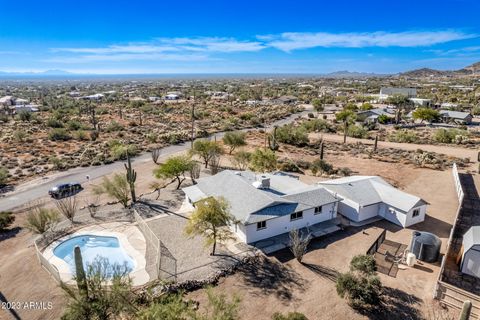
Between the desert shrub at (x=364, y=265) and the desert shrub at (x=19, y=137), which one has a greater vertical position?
the desert shrub at (x=364, y=265)

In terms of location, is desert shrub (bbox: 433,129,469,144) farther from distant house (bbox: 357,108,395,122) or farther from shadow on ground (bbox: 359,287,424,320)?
shadow on ground (bbox: 359,287,424,320)

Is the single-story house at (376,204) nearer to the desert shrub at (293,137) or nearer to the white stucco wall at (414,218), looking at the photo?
the white stucco wall at (414,218)

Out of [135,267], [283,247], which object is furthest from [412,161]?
[135,267]

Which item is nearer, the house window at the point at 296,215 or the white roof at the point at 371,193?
the house window at the point at 296,215

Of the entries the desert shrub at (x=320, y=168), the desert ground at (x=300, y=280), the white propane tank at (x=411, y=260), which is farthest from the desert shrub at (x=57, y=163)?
the white propane tank at (x=411, y=260)

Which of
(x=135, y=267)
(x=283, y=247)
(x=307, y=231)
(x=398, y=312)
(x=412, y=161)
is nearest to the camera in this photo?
(x=398, y=312)

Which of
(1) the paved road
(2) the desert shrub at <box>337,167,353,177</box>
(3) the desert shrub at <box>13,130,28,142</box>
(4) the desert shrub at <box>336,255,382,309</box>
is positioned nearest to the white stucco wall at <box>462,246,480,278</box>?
(4) the desert shrub at <box>336,255,382,309</box>

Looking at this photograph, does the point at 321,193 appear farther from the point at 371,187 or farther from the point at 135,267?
the point at 135,267
